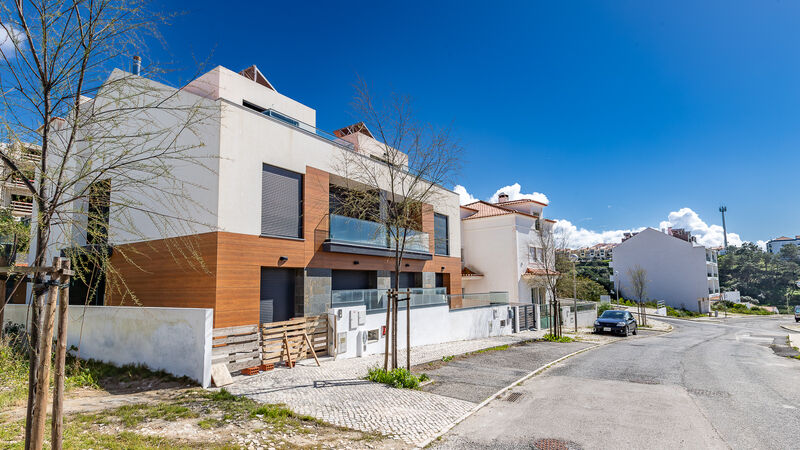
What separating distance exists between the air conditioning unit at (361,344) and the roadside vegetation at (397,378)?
3273 mm

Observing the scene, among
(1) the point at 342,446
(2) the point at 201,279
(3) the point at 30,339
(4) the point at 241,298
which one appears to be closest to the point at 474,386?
(1) the point at 342,446

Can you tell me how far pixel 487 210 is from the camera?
32.6 m

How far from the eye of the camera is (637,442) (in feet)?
22.6

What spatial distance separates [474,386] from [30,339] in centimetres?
911

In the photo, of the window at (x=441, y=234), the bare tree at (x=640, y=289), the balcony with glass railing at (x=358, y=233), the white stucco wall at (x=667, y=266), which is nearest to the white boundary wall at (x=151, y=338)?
the balcony with glass railing at (x=358, y=233)

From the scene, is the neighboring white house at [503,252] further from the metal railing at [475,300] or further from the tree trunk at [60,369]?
the tree trunk at [60,369]

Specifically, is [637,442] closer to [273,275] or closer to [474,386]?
[474,386]

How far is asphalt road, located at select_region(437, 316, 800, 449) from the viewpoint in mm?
7031

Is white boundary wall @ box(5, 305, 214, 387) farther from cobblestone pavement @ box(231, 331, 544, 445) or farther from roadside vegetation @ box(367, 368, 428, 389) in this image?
roadside vegetation @ box(367, 368, 428, 389)

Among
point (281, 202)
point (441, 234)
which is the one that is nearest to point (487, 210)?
point (441, 234)

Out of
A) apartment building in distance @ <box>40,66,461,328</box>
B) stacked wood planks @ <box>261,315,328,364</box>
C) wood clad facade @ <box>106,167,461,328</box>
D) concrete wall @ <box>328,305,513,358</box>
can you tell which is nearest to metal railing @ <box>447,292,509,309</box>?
concrete wall @ <box>328,305,513,358</box>

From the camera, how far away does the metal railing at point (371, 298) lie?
1419 centimetres

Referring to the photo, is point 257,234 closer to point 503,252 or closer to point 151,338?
point 151,338

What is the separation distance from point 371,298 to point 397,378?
5034mm
